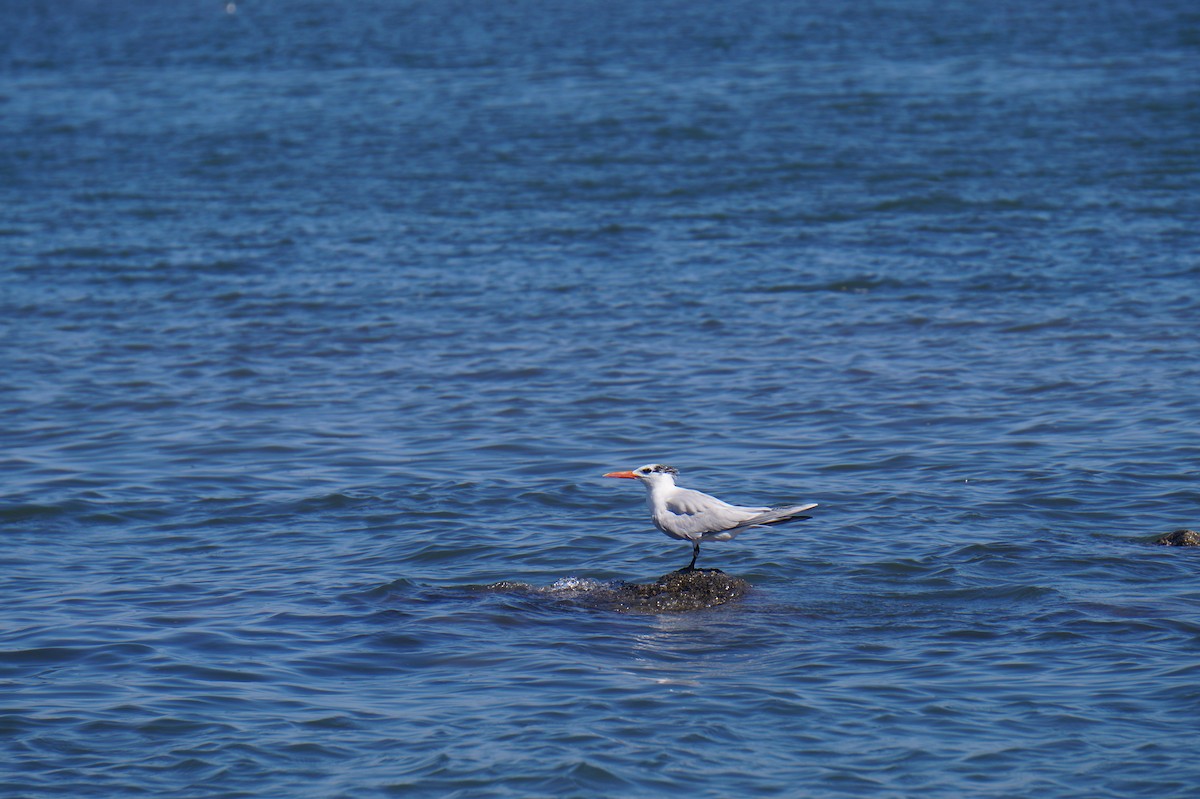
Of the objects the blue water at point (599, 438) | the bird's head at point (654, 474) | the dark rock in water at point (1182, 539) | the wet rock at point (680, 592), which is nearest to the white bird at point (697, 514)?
the bird's head at point (654, 474)

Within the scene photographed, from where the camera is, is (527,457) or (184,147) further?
(184,147)

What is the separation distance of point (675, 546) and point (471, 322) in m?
7.80

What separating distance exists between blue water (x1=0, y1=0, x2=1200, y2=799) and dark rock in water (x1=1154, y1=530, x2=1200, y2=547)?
19 centimetres

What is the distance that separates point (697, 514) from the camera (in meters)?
10.2

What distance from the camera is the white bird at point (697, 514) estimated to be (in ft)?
33.2

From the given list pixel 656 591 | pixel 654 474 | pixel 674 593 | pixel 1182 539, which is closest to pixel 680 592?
pixel 674 593

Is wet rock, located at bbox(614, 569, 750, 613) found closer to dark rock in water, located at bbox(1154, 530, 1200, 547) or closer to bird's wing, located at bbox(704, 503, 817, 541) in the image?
bird's wing, located at bbox(704, 503, 817, 541)

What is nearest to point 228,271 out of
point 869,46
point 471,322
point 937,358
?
point 471,322

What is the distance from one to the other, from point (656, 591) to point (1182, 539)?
395 cm

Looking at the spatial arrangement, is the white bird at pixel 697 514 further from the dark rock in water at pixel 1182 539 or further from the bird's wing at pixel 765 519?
the dark rock in water at pixel 1182 539

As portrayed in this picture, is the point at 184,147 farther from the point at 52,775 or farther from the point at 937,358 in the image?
the point at 52,775

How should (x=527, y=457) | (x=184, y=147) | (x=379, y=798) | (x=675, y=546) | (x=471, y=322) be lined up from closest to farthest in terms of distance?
(x=379, y=798) < (x=675, y=546) < (x=527, y=457) < (x=471, y=322) < (x=184, y=147)

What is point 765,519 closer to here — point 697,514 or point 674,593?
point 697,514

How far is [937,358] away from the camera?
16766 millimetres
